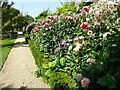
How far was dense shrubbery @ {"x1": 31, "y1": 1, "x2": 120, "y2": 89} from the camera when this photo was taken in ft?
12.2

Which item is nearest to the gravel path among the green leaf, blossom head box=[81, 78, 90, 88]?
blossom head box=[81, 78, 90, 88]

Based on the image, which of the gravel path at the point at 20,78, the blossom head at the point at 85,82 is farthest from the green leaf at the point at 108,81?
the gravel path at the point at 20,78

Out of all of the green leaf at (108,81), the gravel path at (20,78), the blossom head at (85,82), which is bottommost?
the gravel path at (20,78)

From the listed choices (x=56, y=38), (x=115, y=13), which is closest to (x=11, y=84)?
(x=56, y=38)

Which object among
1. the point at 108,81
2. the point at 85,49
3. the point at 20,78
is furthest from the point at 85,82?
the point at 20,78

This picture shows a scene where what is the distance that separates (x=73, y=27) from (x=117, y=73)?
4.56 m

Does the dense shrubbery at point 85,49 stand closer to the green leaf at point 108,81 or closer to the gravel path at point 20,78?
the green leaf at point 108,81

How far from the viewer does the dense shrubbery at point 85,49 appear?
3.71 meters

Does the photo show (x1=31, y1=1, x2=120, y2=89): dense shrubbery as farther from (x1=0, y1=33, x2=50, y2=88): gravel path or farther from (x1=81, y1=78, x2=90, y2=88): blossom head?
(x1=0, y1=33, x2=50, y2=88): gravel path

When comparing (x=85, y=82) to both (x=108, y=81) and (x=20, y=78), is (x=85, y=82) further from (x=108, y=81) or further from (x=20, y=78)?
(x=20, y=78)

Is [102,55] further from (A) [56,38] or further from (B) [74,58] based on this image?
(A) [56,38]

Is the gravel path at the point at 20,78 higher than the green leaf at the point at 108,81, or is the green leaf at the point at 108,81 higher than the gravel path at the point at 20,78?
the green leaf at the point at 108,81

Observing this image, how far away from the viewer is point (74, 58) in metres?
5.59

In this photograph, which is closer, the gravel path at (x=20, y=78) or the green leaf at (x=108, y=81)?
the green leaf at (x=108, y=81)
